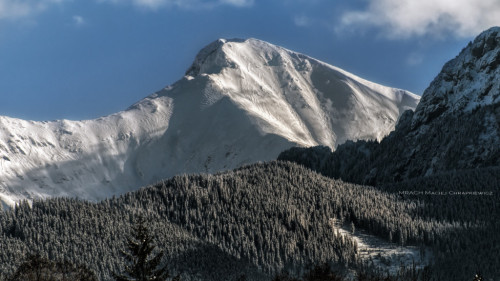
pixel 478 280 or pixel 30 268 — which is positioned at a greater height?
pixel 30 268

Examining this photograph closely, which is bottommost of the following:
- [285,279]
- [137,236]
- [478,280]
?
[478,280]

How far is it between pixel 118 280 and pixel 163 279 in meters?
6.03

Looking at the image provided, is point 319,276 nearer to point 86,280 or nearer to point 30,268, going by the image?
point 86,280

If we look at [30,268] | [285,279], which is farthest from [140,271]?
[285,279]

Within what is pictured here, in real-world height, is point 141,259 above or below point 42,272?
below

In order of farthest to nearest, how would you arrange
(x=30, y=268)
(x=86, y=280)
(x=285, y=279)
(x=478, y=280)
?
(x=285, y=279), (x=30, y=268), (x=86, y=280), (x=478, y=280)

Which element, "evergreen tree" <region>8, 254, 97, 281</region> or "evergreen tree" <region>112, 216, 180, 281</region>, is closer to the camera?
"evergreen tree" <region>112, 216, 180, 281</region>

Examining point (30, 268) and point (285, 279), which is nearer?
point (30, 268)

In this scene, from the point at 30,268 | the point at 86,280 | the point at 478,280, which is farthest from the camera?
the point at 30,268

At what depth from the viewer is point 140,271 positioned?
326 feet

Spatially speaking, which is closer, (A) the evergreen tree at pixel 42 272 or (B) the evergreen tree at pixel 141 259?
(B) the evergreen tree at pixel 141 259

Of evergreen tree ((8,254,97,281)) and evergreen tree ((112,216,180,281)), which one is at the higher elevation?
evergreen tree ((8,254,97,281))

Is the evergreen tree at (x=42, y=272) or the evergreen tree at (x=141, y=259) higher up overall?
the evergreen tree at (x=42, y=272)

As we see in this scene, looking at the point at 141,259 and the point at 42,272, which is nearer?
the point at 141,259
